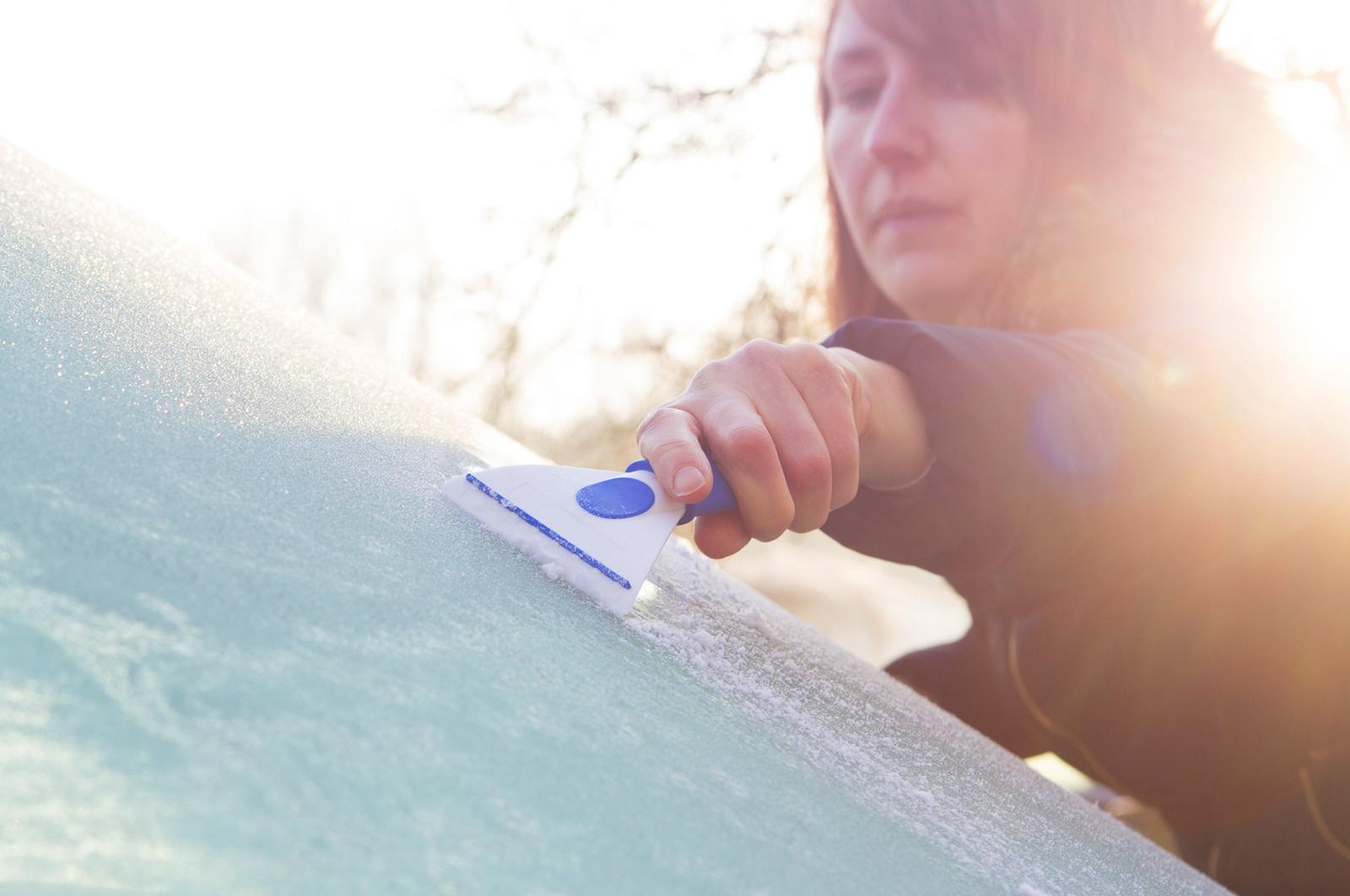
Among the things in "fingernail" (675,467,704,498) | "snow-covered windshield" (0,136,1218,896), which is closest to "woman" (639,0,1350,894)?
"fingernail" (675,467,704,498)

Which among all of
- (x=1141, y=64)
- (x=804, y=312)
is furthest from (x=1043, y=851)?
(x=804, y=312)

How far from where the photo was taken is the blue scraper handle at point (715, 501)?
1.91 feet

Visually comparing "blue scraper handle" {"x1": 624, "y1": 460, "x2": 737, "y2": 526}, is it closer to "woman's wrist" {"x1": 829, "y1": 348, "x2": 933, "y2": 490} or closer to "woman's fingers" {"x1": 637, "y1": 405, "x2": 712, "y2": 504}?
"woman's fingers" {"x1": 637, "y1": 405, "x2": 712, "y2": 504}

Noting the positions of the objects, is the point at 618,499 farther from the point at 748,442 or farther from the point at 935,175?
the point at 935,175

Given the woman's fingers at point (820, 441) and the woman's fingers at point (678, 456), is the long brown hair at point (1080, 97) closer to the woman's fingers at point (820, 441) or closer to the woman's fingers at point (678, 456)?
the woman's fingers at point (820, 441)

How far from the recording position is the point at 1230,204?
1.24 meters

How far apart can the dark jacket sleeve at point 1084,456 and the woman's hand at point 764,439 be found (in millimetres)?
119

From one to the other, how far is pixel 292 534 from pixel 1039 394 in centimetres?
64

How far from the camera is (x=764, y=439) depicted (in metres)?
0.56

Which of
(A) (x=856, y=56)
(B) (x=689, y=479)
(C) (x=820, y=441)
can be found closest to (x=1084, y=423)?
(C) (x=820, y=441)

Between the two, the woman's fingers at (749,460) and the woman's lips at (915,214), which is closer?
the woman's fingers at (749,460)

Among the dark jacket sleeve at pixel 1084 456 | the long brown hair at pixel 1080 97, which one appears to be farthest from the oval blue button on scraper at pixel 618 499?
the long brown hair at pixel 1080 97

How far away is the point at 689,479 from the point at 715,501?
52 millimetres

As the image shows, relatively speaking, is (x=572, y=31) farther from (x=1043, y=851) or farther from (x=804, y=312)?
(x=1043, y=851)
